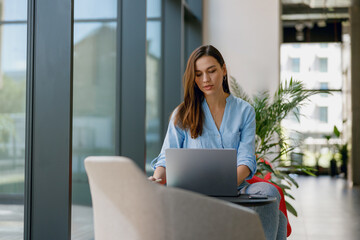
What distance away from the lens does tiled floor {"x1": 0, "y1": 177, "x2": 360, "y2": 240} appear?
227 cm

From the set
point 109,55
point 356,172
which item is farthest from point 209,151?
point 356,172

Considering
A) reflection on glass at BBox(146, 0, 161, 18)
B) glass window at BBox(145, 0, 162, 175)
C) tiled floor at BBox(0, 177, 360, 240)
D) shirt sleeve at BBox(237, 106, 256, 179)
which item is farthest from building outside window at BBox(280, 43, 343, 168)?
shirt sleeve at BBox(237, 106, 256, 179)

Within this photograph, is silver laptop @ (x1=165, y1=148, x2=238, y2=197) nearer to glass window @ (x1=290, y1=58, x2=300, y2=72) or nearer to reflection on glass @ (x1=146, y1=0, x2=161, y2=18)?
reflection on glass @ (x1=146, y1=0, x2=161, y2=18)

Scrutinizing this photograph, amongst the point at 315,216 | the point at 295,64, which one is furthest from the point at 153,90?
the point at 295,64

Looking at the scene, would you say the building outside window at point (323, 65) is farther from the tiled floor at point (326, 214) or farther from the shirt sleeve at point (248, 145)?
the shirt sleeve at point (248, 145)

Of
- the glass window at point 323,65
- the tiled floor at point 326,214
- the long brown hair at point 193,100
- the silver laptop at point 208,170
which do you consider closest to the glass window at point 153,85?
the tiled floor at point 326,214

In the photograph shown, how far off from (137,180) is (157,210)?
0.12 m

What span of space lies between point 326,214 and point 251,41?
2338 millimetres

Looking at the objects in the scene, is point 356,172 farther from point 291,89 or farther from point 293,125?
point 291,89

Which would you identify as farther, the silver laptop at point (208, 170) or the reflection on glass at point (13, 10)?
the reflection on glass at point (13, 10)

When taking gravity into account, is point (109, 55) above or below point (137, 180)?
above

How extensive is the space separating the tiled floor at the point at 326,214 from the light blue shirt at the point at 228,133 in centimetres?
212

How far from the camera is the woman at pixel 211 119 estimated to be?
232 centimetres

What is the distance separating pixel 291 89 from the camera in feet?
14.4
